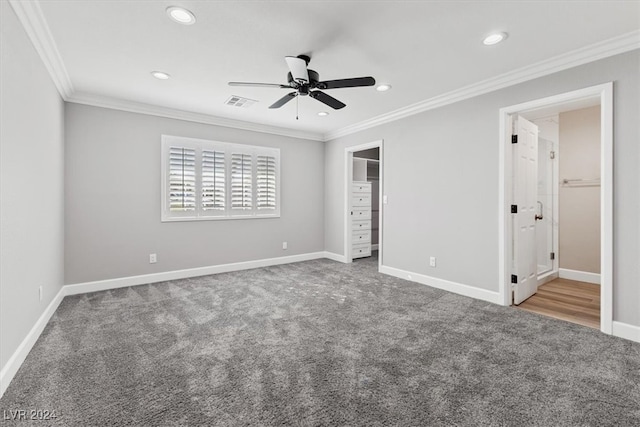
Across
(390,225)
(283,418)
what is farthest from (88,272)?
A: (390,225)

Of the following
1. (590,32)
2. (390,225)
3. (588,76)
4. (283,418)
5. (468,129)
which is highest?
(590,32)

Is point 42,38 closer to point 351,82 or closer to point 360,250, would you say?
point 351,82

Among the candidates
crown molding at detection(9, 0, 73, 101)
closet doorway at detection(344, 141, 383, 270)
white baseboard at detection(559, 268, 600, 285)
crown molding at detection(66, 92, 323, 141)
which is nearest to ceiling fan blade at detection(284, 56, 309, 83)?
crown molding at detection(9, 0, 73, 101)

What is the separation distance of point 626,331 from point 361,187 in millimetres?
4292

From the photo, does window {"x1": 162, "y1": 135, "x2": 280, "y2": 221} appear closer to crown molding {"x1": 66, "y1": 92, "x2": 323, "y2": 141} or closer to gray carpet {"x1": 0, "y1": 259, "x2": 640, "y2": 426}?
crown molding {"x1": 66, "y1": 92, "x2": 323, "y2": 141}

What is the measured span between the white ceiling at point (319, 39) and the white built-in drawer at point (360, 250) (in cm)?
327

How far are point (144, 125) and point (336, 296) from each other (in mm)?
3675

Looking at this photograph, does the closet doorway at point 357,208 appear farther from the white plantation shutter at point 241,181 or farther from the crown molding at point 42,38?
the crown molding at point 42,38

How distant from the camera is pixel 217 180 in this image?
4.95 m

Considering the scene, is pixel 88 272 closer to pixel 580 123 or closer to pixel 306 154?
pixel 306 154

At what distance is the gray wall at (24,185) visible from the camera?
6.28 ft

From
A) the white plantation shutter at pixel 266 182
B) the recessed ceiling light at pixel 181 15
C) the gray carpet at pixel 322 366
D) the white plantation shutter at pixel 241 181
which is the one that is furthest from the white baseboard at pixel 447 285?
the recessed ceiling light at pixel 181 15

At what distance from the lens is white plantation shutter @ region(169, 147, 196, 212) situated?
4.55 meters

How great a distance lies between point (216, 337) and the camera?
2.62 metres
